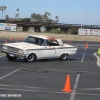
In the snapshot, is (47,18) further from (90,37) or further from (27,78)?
(27,78)

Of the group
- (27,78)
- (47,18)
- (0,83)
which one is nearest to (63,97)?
(0,83)

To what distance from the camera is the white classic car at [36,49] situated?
17384 mm

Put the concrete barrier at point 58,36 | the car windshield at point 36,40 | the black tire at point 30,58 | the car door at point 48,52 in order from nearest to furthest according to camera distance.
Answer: the black tire at point 30,58 → the car door at point 48,52 → the car windshield at point 36,40 → the concrete barrier at point 58,36

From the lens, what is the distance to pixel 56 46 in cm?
1947

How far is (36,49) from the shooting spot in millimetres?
17922

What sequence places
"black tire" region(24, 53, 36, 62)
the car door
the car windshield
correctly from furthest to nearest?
the car windshield < the car door < "black tire" region(24, 53, 36, 62)

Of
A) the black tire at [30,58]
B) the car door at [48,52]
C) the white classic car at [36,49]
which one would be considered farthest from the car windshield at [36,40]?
the black tire at [30,58]

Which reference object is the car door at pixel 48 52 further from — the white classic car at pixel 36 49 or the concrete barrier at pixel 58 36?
the concrete barrier at pixel 58 36

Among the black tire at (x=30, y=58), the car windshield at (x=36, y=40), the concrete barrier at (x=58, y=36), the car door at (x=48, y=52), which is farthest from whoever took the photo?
the concrete barrier at (x=58, y=36)

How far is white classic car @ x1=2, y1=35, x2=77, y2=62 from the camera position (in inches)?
684

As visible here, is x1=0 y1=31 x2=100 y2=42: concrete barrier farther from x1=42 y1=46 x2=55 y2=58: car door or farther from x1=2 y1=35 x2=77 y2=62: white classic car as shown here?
x1=42 y1=46 x2=55 y2=58: car door

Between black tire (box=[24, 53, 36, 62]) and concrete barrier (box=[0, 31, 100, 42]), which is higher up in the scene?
black tire (box=[24, 53, 36, 62])

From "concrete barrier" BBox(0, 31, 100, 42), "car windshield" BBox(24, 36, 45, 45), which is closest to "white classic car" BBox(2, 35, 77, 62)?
"car windshield" BBox(24, 36, 45, 45)

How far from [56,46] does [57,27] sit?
6008 cm
